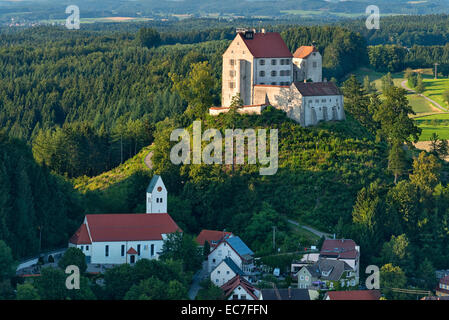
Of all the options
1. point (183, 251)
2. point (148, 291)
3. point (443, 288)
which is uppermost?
point (183, 251)

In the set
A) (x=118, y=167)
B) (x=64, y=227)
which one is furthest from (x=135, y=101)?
(x=64, y=227)

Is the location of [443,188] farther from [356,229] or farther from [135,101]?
[135,101]

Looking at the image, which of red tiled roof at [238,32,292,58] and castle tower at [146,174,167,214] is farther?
red tiled roof at [238,32,292,58]

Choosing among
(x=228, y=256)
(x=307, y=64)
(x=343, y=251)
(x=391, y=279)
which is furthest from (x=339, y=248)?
(x=307, y=64)

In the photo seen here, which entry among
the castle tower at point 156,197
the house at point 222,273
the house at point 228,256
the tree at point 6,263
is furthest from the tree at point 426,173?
the tree at point 6,263

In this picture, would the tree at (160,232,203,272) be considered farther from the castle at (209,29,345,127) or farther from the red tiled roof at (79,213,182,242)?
the castle at (209,29,345,127)

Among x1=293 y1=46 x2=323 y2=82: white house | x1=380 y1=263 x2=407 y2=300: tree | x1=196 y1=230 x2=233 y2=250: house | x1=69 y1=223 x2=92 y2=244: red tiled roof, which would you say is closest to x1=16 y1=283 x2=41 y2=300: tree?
x1=69 y1=223 x2=92 y2=244: red tiled roof

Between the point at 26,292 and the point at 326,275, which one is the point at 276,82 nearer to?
the point at 326,275
